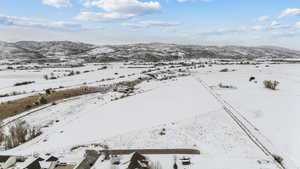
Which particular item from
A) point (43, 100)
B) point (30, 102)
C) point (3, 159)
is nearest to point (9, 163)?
point (3, 159)

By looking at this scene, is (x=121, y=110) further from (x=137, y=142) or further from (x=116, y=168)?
(x=116, y=168)

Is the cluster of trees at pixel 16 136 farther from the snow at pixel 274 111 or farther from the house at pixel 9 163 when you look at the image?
the snow at pixel 274 111

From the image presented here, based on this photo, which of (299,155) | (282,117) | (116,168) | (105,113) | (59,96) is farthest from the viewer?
(59,96)

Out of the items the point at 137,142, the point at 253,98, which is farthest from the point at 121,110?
the point at 253,98

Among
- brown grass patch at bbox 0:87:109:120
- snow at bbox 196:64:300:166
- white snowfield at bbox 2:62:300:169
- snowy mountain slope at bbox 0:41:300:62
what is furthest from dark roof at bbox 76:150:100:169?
snowy mountain slope at bbox 0:41:300:62

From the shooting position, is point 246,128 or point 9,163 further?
point 246,128

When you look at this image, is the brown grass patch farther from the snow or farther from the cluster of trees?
the snow

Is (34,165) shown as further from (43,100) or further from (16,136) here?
(43,100)

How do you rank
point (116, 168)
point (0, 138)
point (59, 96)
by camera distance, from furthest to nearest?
1. point (59, 96)
2. point (0, 138)
3. point (116, 168)

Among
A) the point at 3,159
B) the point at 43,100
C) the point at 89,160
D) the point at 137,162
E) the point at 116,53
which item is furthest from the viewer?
the point at 116,53
